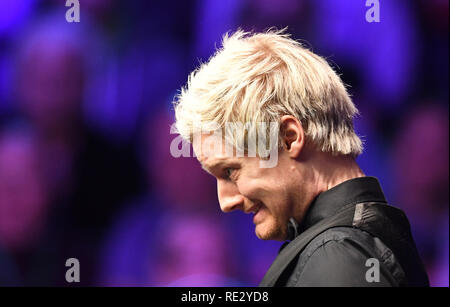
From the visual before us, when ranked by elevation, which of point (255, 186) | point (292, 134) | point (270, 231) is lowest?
point (270, 231)

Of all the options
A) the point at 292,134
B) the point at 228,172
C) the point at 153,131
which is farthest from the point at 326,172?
the point at 153,131

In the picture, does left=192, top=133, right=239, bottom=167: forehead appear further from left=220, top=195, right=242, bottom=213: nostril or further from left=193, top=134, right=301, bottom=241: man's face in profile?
left=220, top=195, right=242, bottom=213: nostril

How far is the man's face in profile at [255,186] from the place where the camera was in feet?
4.41

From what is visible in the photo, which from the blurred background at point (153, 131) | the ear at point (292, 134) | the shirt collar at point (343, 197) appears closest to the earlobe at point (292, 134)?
the ear at point (292, 134)

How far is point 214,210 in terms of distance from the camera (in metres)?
3.06

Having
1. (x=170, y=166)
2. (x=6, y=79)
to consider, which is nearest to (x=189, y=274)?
(x=170, y=166)

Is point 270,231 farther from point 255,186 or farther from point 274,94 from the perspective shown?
point 274,94

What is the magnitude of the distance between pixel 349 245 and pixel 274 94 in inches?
14.7

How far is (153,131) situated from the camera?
3.07 metres

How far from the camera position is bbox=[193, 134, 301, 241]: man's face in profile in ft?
4.41

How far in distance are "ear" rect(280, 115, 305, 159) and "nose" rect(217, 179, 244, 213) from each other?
19cm

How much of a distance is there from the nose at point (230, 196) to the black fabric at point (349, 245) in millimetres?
164

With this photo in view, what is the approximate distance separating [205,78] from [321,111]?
0.94 feet

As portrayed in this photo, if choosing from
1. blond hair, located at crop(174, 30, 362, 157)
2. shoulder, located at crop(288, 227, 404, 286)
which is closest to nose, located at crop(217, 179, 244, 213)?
blond hair, located at crop(174, 30, 362, 157)
